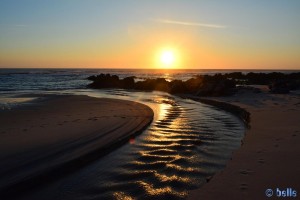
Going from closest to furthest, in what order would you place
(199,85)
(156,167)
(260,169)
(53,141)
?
(260,169) < (156,167) < (53,141) < (199,85)

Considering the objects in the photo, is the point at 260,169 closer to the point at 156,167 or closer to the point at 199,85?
the point at 156,167

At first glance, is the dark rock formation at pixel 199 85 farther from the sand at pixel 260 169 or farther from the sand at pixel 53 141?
the sand at pixel 260 169

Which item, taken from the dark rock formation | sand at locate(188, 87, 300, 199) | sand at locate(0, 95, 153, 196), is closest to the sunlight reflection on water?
sand at locate(0, 95, 153, 196)

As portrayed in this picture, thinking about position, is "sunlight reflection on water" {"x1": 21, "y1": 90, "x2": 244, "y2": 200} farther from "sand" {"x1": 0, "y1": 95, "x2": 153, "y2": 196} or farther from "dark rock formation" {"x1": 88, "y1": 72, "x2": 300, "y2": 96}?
"dark rock formation" {"x1": 88, "y1": 72, "x2": 300, "y2": 96}

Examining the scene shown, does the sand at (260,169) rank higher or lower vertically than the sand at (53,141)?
higher

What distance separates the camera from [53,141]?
945 centimetres

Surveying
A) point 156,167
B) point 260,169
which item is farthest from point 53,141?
point 260,169

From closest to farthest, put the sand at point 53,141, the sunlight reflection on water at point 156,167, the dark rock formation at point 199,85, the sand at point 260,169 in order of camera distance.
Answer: the sand at point 260,169 → the sunlight reflection on water at point 156,167 → the sand at point 53,141 → the dark rock formation at point 199,85

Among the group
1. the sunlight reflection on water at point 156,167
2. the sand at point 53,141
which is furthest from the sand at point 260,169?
the sand at point 53,141

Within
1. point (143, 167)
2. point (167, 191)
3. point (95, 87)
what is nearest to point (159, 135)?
point (143, 167)

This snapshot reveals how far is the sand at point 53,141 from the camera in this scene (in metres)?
6.82

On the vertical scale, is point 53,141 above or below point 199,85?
below

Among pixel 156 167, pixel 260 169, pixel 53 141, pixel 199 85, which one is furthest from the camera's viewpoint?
pixel 199 85

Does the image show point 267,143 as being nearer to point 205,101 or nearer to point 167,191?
point 167,191
